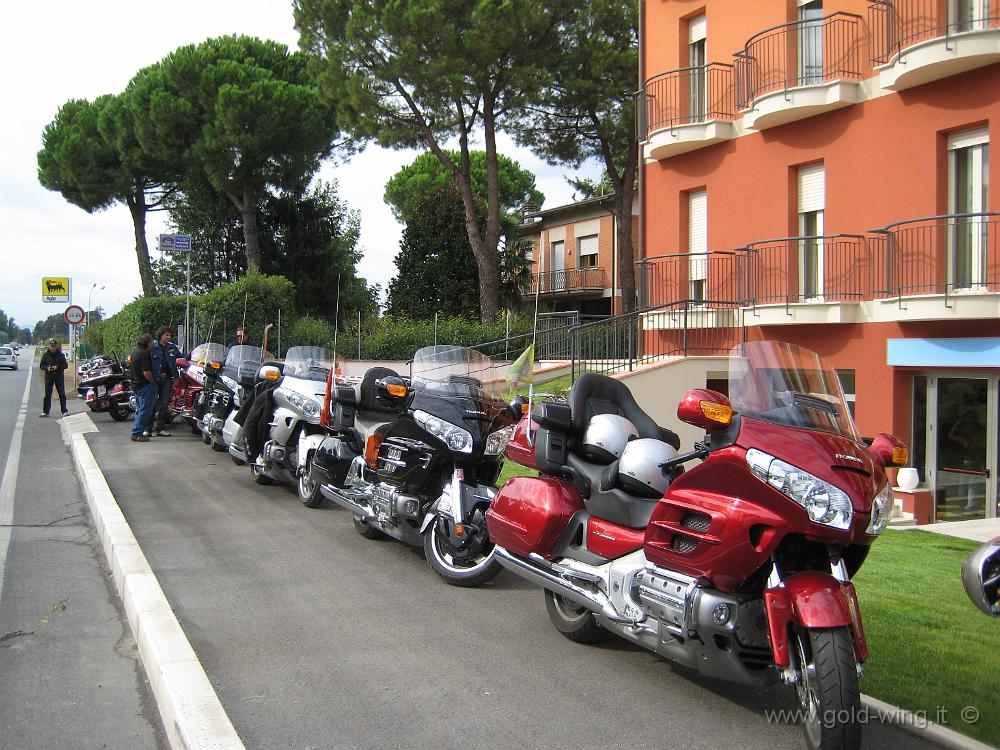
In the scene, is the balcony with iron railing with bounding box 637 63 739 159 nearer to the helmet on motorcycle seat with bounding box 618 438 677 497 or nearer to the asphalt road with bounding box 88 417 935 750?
the asphalt road with bounding box 88 417 935 750

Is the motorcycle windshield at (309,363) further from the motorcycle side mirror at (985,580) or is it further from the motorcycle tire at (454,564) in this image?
the motorcycle side mirror at (985,580)

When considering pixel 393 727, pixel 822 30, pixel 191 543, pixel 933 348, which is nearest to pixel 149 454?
pixel 191 543

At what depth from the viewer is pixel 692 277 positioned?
15.9 m

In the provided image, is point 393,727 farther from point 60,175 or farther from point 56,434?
point 60,175

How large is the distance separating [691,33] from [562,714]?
1511 cm

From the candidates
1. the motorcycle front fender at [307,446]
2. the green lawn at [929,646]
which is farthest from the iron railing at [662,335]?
the green lawn at [929,646]

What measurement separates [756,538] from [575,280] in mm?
37217

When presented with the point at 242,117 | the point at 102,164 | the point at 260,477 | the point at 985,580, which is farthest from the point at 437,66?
the point at 985,580

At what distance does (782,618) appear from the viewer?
10.4ft

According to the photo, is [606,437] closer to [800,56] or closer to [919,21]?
[919,21]

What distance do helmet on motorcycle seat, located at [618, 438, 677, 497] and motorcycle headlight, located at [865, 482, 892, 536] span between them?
3.34ft

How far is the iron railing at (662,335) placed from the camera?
14.5 meters

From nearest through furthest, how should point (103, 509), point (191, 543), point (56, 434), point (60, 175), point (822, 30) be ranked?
point (191, 543)
point (103, 509)
point (822, 30)
point (56, 434)
point (60, 175)

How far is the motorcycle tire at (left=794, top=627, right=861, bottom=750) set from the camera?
9.86 ft
